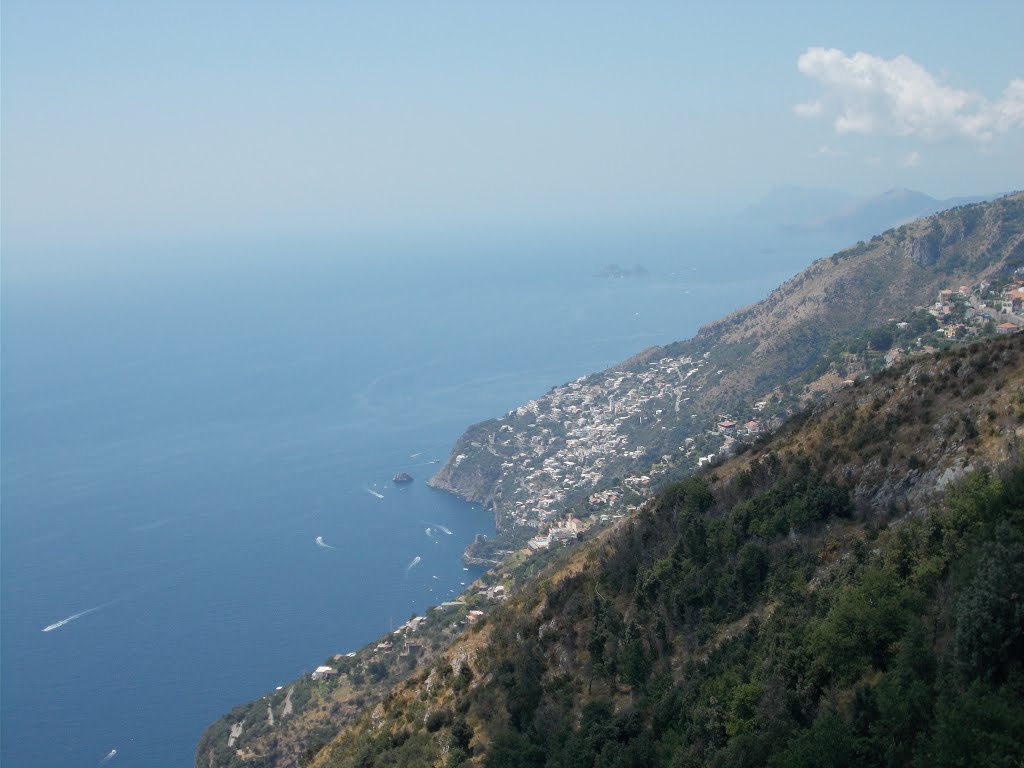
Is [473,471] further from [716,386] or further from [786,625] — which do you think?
[786,625]

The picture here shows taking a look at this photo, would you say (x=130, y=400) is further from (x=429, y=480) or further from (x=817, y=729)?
(x=817, y=729)

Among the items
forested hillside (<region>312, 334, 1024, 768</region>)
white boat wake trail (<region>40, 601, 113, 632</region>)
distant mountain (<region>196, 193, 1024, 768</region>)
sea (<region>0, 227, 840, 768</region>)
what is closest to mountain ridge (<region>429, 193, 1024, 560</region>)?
sea (<region>0, 227, 840, 768</region>)

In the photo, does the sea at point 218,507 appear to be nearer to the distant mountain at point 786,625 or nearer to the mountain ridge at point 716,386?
the mountain ridge at point 716,386

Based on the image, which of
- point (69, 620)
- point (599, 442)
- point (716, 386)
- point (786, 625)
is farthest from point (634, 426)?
point (786, 625)

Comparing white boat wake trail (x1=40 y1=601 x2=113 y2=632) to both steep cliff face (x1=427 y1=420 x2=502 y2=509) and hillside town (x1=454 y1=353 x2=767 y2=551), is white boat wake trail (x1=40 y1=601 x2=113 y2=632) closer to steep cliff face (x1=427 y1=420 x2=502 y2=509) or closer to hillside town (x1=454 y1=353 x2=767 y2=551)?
hillside town (x1=454 y1=353 x2=767 y2=551)

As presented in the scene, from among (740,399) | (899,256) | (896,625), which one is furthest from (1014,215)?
(896,625)

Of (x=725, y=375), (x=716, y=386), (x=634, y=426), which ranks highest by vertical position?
(x=725, y=375)
